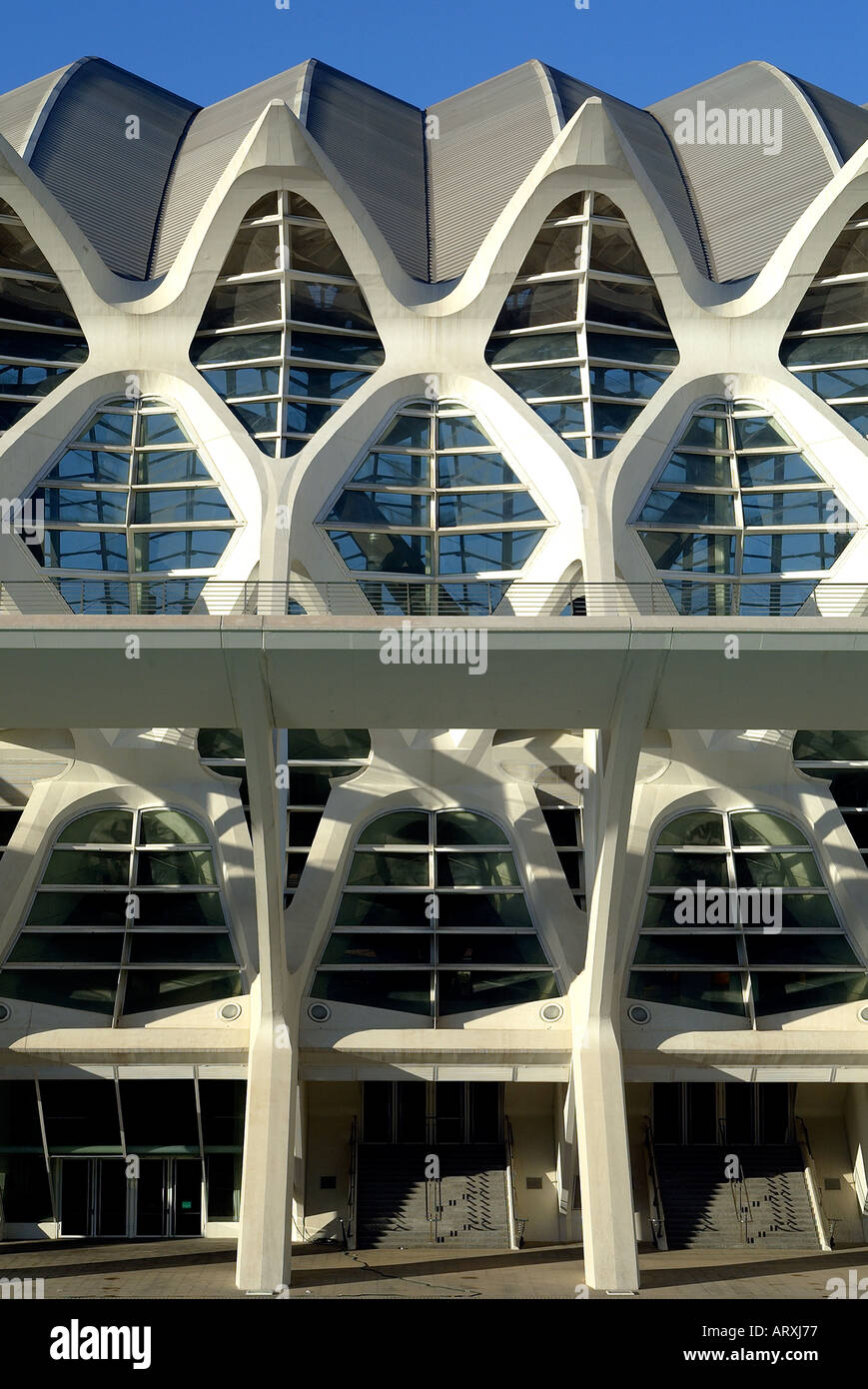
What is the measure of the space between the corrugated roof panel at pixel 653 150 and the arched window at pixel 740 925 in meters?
13.8

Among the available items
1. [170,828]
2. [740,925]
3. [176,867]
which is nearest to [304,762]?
[170,828]

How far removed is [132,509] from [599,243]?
12.2 m

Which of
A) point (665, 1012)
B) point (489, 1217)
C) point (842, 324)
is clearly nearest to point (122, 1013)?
point (489, 1217)

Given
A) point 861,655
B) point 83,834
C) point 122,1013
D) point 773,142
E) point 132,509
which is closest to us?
point 861,655

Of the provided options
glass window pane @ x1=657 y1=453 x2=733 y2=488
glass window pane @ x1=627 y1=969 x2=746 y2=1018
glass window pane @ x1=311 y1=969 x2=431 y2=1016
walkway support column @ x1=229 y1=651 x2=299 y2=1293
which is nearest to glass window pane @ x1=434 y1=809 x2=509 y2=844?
glass window pane @ x1=311 y1=969 x2=431 y2=1016

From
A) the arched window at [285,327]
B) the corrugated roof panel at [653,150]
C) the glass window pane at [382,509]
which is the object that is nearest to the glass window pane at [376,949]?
the glass window pane at [382,509]

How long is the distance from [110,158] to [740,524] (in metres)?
19.4

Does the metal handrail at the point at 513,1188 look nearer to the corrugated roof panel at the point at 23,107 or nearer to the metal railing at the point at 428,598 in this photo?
the metal railing at the point at 428,598

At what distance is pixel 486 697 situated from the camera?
20984mm

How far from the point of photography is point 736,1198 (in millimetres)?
26250

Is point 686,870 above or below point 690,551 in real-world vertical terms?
below

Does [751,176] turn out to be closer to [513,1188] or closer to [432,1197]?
[513,1188]

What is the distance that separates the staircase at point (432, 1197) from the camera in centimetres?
2534
